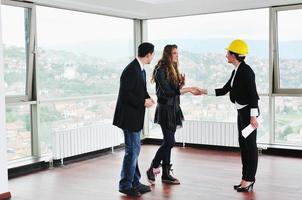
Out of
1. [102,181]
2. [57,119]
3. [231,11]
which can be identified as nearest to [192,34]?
[231,11]

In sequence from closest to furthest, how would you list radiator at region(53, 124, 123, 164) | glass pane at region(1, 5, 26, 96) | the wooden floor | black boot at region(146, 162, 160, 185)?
1. the wooden floor
2. black boot at region(146, 162, 160, 185)
3. glass pane at region(1, 5, 26, 96)
4. radiator at region(53, 124, 123, 164)

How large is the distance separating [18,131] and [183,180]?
245cm

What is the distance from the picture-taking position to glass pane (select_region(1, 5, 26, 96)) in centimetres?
550

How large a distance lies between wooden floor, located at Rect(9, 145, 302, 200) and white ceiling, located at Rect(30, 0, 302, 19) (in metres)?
2.38

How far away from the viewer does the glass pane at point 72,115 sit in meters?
6.14

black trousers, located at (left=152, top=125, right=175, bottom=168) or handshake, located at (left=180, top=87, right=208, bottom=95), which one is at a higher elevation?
handshake, located at (left=180, top=87, right=208, bottom=95)

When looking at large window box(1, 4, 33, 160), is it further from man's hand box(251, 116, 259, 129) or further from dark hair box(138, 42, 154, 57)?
man's hand box(251, 116, 259, 129)

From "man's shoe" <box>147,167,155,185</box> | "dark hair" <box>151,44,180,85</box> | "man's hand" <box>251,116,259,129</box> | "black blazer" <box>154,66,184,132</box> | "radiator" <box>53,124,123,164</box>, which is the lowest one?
"man's shoe" <box>147,167,155,185</box>

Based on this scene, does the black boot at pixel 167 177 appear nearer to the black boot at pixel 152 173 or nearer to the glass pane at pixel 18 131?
the black boot at pixel 152 173

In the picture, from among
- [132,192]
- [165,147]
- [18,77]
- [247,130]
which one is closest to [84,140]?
[18,77]

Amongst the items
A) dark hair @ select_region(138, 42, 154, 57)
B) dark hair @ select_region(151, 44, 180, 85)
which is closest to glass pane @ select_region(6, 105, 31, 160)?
dark hair @ select_region(151, 44, 180, 85)

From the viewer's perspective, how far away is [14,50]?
5.62 meters

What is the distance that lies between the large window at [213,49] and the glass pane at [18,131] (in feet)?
9.12

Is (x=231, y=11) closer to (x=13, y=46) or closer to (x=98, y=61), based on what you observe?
(x=98, y=61)
